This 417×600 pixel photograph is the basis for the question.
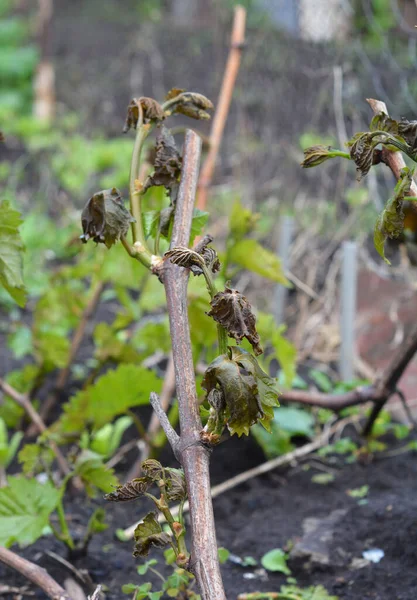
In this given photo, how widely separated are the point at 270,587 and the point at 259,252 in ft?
2.57

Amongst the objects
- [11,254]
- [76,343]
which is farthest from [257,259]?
[11,254]

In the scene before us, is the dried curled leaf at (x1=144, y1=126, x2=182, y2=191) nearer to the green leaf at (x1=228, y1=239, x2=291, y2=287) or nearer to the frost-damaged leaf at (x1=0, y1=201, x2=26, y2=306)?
the frost-damaged leaf at (x1=0, y1=201, x2=26, y2=306)

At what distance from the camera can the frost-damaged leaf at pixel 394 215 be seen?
0.86 meters

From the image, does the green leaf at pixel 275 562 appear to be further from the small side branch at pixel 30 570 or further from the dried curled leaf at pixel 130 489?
the dried curled leaf at pixel 130 489

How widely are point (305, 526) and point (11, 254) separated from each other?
91 centimetres

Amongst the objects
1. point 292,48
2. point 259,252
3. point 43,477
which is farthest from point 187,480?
point 292,48

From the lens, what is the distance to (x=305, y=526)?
5.21ft

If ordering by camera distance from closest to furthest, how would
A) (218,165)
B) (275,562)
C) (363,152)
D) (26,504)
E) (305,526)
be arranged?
1. (363,152)
2. (26,504)
3. (275,562)
4. (305,526)
5. (218,165)

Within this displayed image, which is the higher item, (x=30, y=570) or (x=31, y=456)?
(x=31, y=456)

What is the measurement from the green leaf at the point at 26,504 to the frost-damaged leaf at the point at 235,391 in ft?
2.02

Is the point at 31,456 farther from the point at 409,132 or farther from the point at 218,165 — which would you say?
the point at 218,165

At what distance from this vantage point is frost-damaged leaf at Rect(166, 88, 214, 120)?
3.76ft

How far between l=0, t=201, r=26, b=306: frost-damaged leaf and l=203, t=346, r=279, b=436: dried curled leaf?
486mm

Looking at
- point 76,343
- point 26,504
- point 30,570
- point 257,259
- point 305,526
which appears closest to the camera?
point 30,570
